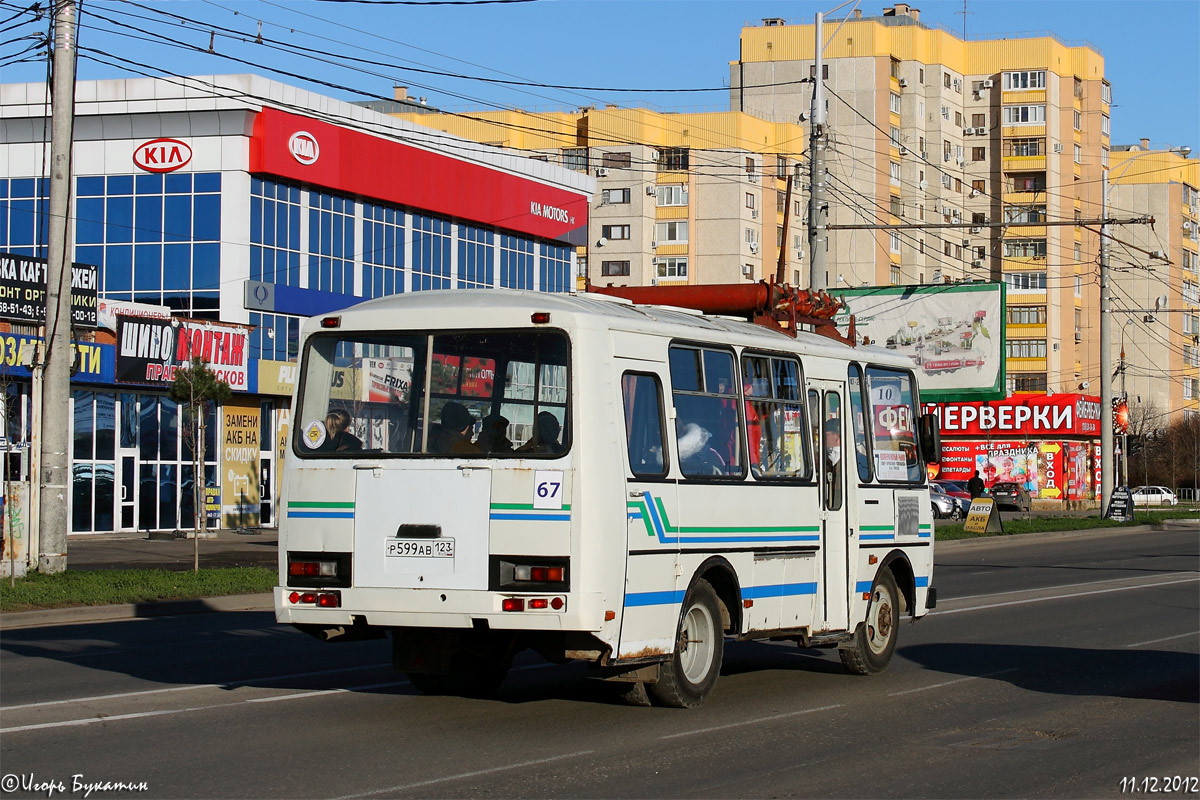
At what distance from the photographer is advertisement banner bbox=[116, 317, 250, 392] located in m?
39.6

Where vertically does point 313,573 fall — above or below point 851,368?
below

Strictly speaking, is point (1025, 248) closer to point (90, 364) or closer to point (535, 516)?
point (90, 364)

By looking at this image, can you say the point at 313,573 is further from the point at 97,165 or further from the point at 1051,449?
the point at 1051,449

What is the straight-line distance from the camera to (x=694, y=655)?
1073 centimetres

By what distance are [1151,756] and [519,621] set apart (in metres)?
3.80

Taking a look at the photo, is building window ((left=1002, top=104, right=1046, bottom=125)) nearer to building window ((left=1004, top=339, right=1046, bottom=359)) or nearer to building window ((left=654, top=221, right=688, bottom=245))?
building window ((left=1004, top=339, right=1046, bottom=359))

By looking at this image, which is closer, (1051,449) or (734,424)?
(734,424)

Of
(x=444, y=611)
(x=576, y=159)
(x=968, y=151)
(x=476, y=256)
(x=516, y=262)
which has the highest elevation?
(x=968, y=151)

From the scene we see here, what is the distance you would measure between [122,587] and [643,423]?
12.4 metres

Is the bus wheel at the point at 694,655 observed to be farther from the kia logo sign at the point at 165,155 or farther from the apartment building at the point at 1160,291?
the apartment building at the point at 1160,291

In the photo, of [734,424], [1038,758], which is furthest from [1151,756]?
[734,424]

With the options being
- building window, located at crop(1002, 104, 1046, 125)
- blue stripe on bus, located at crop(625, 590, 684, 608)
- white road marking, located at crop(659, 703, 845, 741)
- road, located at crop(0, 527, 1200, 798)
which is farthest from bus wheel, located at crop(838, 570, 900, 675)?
building window, located at crop(1002, 104, 1046, 125)

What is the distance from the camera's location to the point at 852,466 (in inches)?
508

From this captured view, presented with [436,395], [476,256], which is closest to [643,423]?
[436,395]
